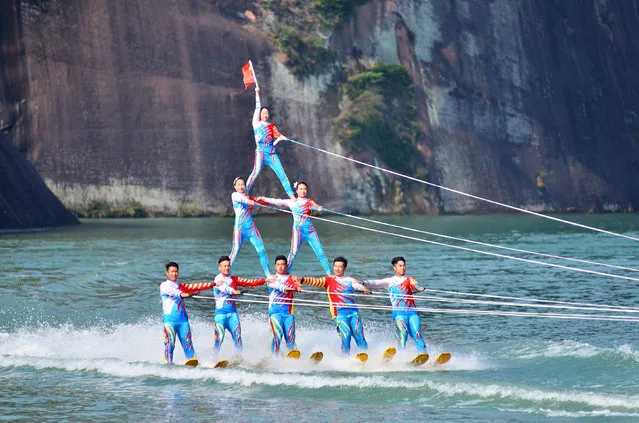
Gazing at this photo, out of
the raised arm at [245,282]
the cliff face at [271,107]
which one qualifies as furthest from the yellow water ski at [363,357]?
the cliff face at [271,107]

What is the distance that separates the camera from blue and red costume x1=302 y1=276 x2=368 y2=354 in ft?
67.3

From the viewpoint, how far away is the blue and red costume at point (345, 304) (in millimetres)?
20516

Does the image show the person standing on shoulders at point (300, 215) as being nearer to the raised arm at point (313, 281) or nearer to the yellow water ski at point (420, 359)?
the raised arm at point (313, 281)

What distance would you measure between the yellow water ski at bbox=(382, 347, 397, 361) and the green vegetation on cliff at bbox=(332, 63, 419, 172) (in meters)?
56.8

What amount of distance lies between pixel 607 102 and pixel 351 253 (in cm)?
5113

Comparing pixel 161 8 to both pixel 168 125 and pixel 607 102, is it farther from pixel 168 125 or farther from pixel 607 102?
pixel 607 102

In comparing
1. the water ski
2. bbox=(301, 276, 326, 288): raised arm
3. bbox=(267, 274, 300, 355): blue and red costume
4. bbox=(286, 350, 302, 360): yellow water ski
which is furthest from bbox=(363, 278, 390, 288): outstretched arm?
bbox=(286, 350, 302, 360): yellow water ski

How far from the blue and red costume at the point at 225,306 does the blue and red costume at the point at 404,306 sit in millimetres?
2331

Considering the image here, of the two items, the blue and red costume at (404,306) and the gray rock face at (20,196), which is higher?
the gray rock face at (20,196)

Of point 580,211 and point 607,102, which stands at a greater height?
point 607,102

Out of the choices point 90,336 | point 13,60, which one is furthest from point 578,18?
point 90,336

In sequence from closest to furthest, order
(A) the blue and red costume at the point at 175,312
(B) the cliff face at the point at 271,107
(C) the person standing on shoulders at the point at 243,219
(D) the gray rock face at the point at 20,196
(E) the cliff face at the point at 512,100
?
(A) the blue and red costume at the point at 175,312
(C) the person standing on shoulders at the point at 243,219
(D) the gray rock face at the point at 20,196
(B) the cliff face at the point at 271,107
(E) the cliff face at the point at 512,100

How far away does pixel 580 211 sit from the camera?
83375mm

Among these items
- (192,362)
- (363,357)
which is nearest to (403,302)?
(363,357)
